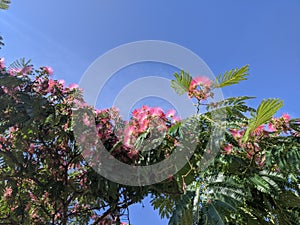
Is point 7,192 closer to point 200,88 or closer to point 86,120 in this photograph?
point 86,120

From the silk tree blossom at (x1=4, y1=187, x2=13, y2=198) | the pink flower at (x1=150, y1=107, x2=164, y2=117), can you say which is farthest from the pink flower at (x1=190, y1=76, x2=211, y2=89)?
the silk tree blossom at (x1=4, y1=187, x2=13, y2=198)

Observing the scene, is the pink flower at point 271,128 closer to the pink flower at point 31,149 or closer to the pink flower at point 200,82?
the pink flower at point 200,82

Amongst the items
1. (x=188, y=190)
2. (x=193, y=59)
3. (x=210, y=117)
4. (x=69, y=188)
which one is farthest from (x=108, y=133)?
(x=188, y=190)

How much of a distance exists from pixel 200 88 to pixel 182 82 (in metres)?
0.14

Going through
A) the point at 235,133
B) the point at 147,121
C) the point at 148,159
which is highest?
the point at 147,121

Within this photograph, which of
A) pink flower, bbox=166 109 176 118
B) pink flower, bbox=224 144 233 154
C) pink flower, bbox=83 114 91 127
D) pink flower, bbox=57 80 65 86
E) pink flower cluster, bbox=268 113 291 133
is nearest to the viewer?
pink flower, bbox=224 144 233 154

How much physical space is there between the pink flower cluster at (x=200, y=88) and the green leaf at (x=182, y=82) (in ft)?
0.10

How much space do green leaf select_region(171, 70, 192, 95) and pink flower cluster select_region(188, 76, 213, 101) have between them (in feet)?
0.10

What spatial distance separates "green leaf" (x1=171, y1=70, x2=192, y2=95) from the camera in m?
2.31

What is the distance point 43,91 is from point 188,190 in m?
2.44

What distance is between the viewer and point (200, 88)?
7.56ft

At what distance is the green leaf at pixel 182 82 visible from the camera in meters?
2.31

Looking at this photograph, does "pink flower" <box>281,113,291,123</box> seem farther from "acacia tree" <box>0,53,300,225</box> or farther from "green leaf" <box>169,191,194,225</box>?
"green leaf" <box>169,191,194,225</box>

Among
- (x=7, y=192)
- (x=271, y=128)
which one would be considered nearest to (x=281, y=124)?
(x=271, y=128)
